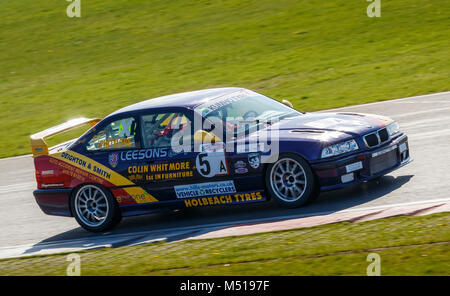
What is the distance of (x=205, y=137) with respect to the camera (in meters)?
8.56

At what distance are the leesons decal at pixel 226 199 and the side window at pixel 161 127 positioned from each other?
2.52 feet

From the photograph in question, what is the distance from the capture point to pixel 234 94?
9.47m

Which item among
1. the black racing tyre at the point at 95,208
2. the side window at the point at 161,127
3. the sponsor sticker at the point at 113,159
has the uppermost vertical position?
the side window at the point at 161,127

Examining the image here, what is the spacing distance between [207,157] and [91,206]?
188 cm

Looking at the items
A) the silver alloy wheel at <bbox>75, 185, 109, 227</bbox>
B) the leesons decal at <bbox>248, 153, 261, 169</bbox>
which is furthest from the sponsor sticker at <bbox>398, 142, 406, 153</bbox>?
the silver alloy wheel at <bbox>75, 185, 109, 227</bbox>

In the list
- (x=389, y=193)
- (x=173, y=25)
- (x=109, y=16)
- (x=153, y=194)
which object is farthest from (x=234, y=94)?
(x=109, y=16)

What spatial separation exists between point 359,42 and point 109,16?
43.6ft

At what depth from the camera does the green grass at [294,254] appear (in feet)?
19.8

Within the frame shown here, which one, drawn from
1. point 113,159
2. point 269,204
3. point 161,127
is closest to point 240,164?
point 269,204

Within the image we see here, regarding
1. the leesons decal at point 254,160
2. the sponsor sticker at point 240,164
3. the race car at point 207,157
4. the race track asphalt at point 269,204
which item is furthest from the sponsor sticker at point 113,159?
the leesons decal at point 254,160

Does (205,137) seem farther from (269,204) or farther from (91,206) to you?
(91,206)

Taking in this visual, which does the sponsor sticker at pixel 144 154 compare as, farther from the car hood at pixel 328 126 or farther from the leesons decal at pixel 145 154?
the car hood at pixel 328 126

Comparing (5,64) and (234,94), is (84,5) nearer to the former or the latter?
(5,64)

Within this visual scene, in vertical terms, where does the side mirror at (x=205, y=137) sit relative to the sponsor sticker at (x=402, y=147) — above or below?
above
